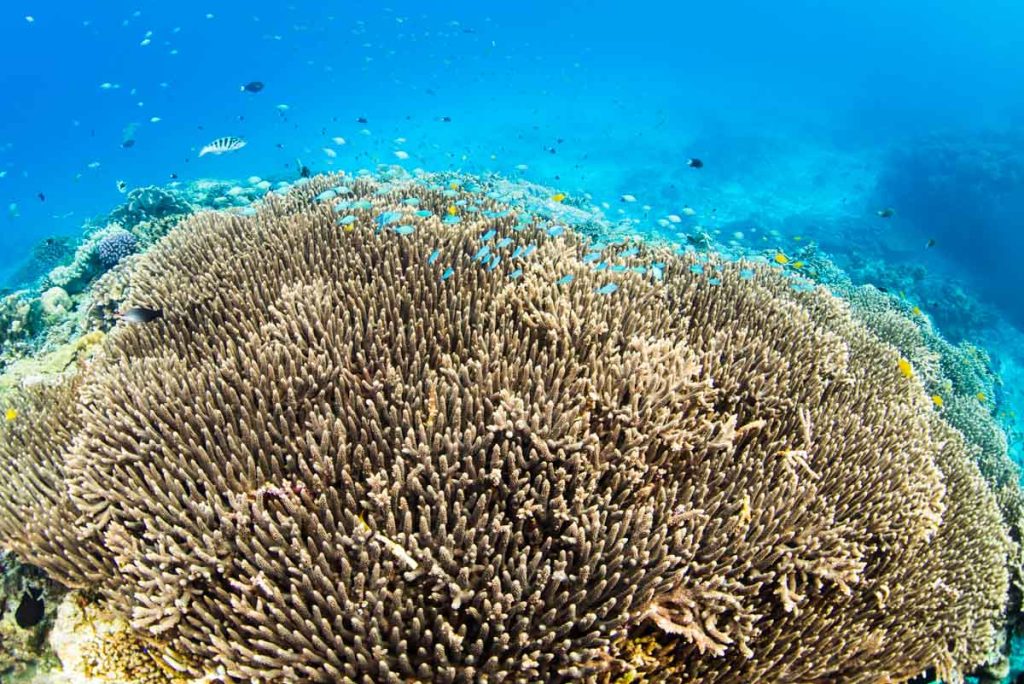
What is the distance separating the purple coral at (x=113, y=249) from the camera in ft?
36.1

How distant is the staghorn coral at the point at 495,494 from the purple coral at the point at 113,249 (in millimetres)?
8425

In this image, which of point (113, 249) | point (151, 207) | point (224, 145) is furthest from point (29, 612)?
point (151, 207)

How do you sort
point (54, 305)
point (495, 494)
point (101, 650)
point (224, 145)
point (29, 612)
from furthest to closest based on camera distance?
point (224, 145) → point (54, 305) → point (29, 612) → point (495, 494) → point (101, 650)

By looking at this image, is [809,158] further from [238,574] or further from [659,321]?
[238,574]

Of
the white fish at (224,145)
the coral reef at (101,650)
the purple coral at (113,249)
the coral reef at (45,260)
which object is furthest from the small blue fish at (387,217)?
the coral reef at (45,260)

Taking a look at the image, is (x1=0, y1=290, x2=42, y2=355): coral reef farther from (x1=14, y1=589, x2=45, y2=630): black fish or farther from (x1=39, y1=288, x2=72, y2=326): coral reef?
(x1=14, y1=589, x2=45, y2=630): black fish

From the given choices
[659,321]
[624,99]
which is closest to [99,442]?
[659,321]

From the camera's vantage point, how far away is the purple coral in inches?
433

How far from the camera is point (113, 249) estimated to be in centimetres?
1103

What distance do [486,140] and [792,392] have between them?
59827 millimetres

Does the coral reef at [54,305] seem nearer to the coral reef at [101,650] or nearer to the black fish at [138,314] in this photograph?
the black fish at [138,314]

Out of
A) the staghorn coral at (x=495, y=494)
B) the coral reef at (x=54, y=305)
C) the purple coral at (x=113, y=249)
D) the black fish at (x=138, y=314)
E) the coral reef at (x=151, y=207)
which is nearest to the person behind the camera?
the staghorn coral at (x=495, y=494)

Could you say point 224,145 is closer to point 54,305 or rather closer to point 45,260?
point 54,305

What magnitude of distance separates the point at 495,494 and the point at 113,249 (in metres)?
12.3
